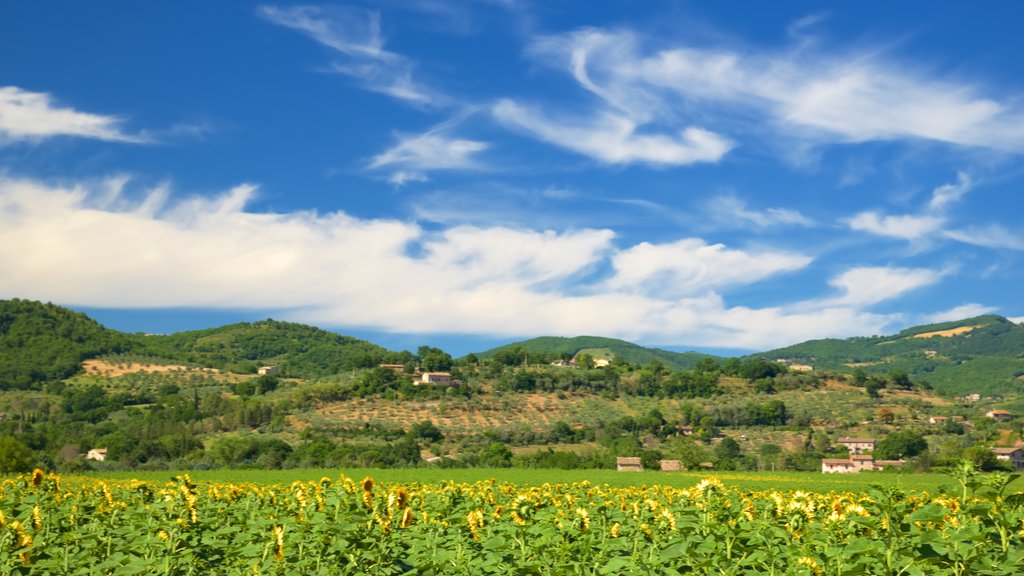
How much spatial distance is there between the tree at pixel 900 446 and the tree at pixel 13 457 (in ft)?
359

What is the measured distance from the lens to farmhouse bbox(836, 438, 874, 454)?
12950 cm

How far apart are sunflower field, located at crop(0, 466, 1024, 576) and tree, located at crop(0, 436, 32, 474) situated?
54.5 m

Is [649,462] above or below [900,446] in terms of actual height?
below

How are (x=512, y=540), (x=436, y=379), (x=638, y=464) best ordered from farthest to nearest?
(x=436, y=379)
(x=638, y=464)
(x=512, y=540)

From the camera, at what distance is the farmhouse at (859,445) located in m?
130

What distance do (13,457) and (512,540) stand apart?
204 feet

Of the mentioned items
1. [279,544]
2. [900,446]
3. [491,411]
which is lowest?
[900,446]

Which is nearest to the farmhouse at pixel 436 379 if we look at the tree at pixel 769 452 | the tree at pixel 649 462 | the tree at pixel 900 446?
the tree at pixel 769 452

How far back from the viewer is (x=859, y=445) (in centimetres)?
13038

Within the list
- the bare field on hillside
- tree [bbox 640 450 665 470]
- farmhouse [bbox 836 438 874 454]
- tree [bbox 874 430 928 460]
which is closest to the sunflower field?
tree [bbox 640 450 665 470]

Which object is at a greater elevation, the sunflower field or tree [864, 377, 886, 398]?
tree [864, 377, 886, 398]

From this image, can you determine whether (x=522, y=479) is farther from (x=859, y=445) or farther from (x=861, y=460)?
(x=859, y=445)

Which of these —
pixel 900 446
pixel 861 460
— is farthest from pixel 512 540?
pixel 900 446

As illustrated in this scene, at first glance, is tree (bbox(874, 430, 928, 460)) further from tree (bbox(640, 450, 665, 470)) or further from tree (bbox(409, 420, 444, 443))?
tree (bbox(409, 420, 444, 443))
